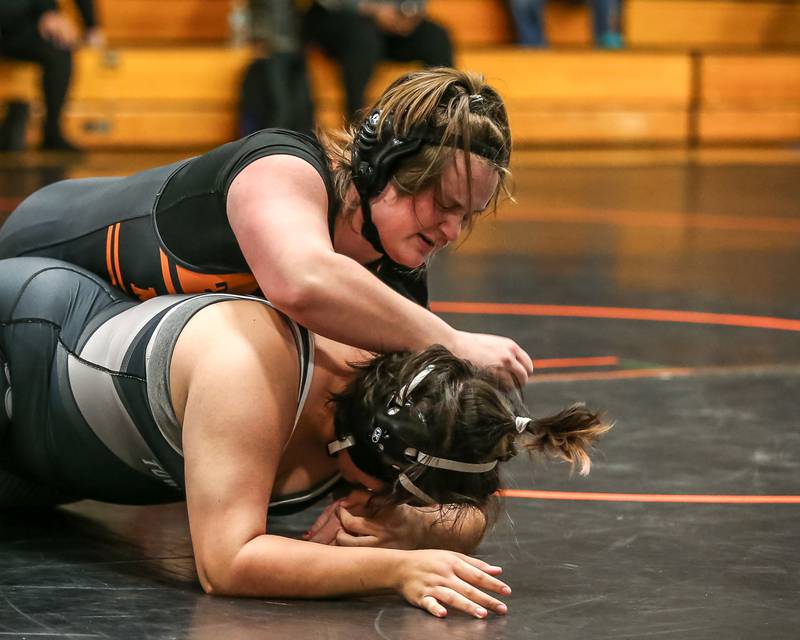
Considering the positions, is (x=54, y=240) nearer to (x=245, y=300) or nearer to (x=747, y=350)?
(x=245, y=300)

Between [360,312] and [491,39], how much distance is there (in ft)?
29.8

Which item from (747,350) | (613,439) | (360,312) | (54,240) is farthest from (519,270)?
(360,312)

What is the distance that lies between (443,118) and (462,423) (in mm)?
527

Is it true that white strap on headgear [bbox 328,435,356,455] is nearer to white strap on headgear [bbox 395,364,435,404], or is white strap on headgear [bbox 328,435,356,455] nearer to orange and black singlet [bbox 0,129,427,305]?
white strap on headgear [bbox 395,364,435,404]

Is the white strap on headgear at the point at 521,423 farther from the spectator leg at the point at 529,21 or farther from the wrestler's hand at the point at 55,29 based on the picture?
the spectator leg at the point at 529,21

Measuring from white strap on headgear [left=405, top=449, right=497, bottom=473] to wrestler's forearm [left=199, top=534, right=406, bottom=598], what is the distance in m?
0.14

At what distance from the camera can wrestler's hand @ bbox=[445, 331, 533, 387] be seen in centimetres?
240

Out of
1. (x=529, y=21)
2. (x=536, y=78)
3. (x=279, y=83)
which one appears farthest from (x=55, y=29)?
(x=529, y=21)

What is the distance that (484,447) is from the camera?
2.19 metres

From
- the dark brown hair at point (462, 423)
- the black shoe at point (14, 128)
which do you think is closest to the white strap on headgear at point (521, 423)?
the dark brown hair at point (462, 423)

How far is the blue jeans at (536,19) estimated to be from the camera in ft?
35.3

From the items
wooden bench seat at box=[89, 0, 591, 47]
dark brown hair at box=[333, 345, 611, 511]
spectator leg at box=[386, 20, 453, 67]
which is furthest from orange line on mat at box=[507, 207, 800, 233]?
dark brown hair at box=[333, 345, 611, 511]

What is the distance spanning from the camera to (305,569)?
Result: 7.11ft

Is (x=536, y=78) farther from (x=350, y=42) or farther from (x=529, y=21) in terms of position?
(x=350, y=42)
